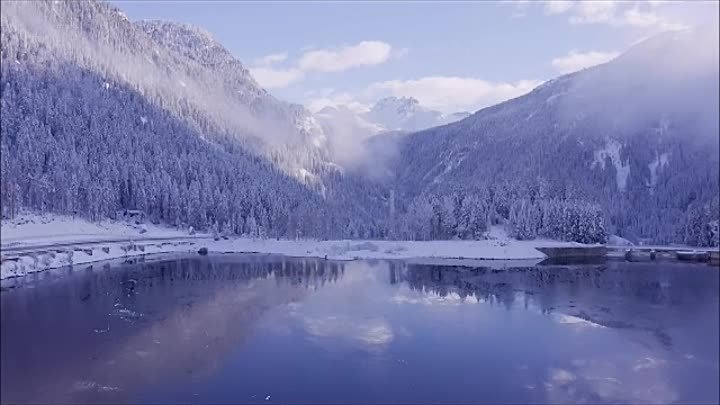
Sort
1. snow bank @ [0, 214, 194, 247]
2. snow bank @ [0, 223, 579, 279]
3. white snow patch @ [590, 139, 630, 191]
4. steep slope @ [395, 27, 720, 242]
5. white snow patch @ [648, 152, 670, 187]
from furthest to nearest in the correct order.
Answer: white snow patch @ [590, 139, 630, 191] < snow bank @ [0, 223, 579, 279] < white snow patch @ [648, 152, 670, 187] < steep slope @ [395, 27, 720, 242] < snow bank @ [0, 214, 194, 247]

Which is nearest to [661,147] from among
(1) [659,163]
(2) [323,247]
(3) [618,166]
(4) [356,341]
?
(1) [659,163]

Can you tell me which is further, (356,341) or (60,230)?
(60,230)

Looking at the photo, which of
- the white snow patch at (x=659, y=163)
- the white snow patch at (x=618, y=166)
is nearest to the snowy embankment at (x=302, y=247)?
the white snow patch at (x=659, y=163)

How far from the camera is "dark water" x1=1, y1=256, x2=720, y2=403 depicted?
28.3 meters

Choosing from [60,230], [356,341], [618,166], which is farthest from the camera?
[618,166]

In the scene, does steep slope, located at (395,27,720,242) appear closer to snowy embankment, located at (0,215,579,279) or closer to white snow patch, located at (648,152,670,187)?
white snow patch, located at (648,152,670,187)

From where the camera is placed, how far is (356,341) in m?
39.7

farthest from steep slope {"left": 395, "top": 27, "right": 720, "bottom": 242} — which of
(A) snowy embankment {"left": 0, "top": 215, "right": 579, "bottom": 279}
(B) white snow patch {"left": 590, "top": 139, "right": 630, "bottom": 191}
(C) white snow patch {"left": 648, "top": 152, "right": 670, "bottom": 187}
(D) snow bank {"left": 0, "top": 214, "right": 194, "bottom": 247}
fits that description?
(D) snow bank {"left": 0, "top": 214, "right": 194, "bottom": 247}

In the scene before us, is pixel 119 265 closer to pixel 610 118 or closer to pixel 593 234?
pixel 593 234

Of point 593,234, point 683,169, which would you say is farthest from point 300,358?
point 593,234

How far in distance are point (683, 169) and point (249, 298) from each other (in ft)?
185

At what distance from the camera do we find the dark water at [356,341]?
92.9 feet

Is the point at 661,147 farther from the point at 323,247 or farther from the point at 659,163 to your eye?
the point at 323,247

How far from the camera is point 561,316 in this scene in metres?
49.8
